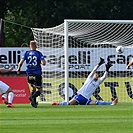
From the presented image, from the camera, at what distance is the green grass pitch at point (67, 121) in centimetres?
1585

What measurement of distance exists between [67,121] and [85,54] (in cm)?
1413

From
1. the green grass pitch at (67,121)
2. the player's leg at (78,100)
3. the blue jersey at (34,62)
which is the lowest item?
the green grass pitch at (67,121)

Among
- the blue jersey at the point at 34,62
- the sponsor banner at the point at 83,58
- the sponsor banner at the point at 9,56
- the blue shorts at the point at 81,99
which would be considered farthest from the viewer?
the sponsor banner at the point at 9,56

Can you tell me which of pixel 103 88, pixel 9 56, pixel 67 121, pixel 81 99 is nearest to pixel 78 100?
pixel 81 99

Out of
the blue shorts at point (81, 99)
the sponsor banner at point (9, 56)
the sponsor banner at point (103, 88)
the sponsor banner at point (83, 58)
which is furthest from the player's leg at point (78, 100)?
the sponsor banner at point (9, 56)

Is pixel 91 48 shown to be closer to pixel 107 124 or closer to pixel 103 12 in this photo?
pixel 107 124

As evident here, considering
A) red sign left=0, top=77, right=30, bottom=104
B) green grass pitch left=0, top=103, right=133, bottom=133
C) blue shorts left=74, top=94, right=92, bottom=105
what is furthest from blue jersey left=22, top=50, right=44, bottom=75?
red sign left=0, top=77, right=30, bottom=104

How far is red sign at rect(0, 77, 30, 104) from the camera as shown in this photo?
29766 millimetres

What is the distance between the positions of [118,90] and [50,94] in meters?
2.52

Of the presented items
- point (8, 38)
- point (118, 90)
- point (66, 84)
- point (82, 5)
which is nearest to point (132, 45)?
point (118, 90)

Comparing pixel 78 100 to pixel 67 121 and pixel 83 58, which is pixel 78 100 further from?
pixel 67 121

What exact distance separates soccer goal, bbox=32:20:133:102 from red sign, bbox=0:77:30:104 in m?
0.85

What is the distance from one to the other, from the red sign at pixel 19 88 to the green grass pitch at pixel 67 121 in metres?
7.45

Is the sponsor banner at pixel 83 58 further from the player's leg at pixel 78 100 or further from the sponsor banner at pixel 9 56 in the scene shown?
the player's leg at pixel 78 100
